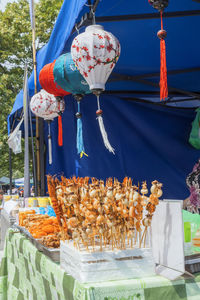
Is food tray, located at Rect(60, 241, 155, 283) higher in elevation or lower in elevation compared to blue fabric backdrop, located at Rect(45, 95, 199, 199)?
lower

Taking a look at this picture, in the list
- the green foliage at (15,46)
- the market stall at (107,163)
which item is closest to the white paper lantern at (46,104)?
the market stall at (107,163)

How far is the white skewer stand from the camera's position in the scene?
1.27 metres

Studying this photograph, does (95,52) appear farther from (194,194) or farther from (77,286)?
(194,194)

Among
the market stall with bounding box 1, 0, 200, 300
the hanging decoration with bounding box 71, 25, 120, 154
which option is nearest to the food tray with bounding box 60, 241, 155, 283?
the market stall with bounding box 1, 0, 200, 300

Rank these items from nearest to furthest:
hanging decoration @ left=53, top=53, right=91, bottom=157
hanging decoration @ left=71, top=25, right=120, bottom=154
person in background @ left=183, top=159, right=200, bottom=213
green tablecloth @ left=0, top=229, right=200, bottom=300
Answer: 1. green tablecloth @ left=0, top=229, right=200, bottom=300
2. hanging decoration @ left=71, top=25, right=120, bottom=154
3. hanging decoration @ left=53, top=53, right=91, bottom=157
4. person in background @ left=183, top=159, right=200, bottom=213

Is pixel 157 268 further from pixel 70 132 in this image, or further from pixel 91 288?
pixel 70 132

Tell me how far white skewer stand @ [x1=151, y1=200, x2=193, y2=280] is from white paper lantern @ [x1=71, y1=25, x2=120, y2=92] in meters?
1.32

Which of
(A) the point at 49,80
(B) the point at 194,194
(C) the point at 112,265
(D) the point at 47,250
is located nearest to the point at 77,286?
(C) the point at 112,265

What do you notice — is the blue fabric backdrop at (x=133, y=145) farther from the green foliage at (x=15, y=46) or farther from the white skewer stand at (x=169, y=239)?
the green foliage at (x=15, y=46)

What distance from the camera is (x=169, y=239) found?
1.33 metres

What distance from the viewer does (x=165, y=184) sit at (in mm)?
4965

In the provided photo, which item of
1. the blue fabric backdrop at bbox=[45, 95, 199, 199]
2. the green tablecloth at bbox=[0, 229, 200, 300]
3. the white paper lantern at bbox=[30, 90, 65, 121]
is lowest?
the green tablecloth at bbox=[0, 229, 200, 300]

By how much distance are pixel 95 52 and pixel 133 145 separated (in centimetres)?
261

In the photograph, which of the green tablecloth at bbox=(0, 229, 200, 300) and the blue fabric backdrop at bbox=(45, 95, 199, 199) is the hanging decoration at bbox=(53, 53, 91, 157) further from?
the blue fabric backdrop at bbox=(45, 95, 199, 199)
